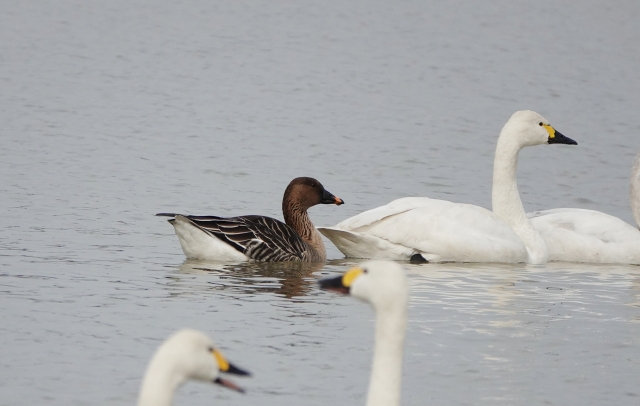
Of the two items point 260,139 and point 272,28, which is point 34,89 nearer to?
point 260,139

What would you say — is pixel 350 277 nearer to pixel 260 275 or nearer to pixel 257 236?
pixel 260 275

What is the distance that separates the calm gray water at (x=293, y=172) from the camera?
731 centimetres

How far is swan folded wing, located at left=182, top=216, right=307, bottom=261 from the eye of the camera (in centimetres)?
1041

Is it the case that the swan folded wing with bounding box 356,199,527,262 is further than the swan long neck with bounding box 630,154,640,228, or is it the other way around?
the swan long neck with bounding box 630,154,640,228

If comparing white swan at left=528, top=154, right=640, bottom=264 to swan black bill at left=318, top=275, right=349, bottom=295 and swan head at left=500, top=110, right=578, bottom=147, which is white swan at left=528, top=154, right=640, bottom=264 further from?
swan black bill at left=318, top=275, right=349, bottom=295

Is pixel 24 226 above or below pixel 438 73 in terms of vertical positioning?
below

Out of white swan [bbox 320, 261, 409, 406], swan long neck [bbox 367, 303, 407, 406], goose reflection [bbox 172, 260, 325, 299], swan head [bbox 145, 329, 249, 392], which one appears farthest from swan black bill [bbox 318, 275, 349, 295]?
goose reflection [bbox 172, 260, 325, 299]

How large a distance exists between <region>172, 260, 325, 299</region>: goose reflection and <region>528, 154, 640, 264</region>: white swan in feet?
7.69

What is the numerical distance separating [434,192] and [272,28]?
1436 centimetres

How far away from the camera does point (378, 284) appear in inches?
196

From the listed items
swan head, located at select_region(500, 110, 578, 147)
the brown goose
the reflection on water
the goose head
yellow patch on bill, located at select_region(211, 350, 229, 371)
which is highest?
swan head, located at select_region(500, 110, 578, 147)

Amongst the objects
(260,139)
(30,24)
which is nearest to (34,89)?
(260,139)

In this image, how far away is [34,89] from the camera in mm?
19078

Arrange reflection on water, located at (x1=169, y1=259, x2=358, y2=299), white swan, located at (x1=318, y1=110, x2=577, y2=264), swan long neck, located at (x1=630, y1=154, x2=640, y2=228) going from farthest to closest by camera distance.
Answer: swan long neck, located at (x1=630, y1=154, x2=640, y2=228)
white swan, located at (x1=318, y1=110, x2=577, y2=264)
reflection on water, located at (x1=169, y1=259, x2=358, y2=299)
